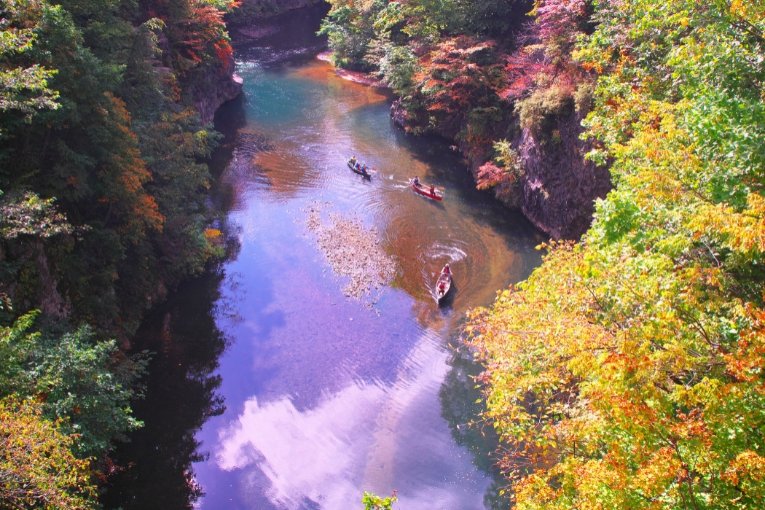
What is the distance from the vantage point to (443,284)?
2161 cm

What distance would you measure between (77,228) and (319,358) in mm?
9125

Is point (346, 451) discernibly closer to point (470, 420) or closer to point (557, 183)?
point (470, 420)

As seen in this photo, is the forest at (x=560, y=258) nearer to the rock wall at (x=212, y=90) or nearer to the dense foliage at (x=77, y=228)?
the dense foliage at (x=77, y=228)

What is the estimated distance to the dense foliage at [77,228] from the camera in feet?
32.9

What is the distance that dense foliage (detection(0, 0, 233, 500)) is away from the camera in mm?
10016

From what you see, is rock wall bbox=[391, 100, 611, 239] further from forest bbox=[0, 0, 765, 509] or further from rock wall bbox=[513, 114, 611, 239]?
forest bbox=[0, 0, 765, 509]

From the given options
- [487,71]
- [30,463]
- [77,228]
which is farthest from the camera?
[487,71]

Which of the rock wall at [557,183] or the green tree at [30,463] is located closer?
the green tree at [30,463]

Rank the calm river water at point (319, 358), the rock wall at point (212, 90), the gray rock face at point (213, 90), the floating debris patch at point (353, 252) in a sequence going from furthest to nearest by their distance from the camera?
the gray rock face at point (213, 90) < the rock wall at point (212, 90) < the floating debris patch at point (353, 252) < the calm river water at point (319, 358)

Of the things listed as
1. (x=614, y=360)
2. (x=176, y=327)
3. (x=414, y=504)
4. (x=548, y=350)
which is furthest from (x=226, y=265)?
(x=614, y=360)

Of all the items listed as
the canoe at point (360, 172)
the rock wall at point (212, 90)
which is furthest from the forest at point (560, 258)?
the rock wall at point (212, 90)

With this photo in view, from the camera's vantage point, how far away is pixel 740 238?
23.0ft

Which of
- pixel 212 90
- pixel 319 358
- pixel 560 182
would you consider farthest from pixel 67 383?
pixel 212 90

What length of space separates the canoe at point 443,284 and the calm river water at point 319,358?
0.53 metres
